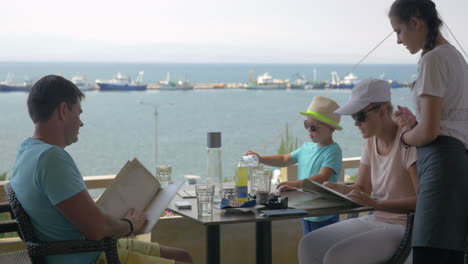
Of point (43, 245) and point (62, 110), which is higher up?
point (62, 110)

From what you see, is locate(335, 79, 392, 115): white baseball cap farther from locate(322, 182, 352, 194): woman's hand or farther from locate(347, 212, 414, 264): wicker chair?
locate(347, 212, 414, 264): wicker chair

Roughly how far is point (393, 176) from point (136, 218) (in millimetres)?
1110

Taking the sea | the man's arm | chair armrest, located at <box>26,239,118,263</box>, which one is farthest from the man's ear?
the sea

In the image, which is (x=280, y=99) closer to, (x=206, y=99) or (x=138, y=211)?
(x=206, y=99)

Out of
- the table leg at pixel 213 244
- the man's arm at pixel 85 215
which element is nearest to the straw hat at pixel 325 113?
the table leg at pixel 213 244

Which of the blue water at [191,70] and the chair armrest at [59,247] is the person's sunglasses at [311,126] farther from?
the blue water at [191,70]

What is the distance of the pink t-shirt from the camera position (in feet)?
8.28

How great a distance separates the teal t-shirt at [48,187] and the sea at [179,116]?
55.3 feet

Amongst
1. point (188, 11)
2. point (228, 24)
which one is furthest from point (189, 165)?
point (188, 11)

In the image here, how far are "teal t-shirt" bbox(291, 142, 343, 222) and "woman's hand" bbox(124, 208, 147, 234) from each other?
1.11 m

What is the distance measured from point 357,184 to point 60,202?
1.46m

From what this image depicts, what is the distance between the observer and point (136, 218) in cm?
216

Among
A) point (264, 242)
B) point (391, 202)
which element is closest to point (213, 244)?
point (264, 242)

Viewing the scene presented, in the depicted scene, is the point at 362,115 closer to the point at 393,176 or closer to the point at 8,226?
the point at 393,176
